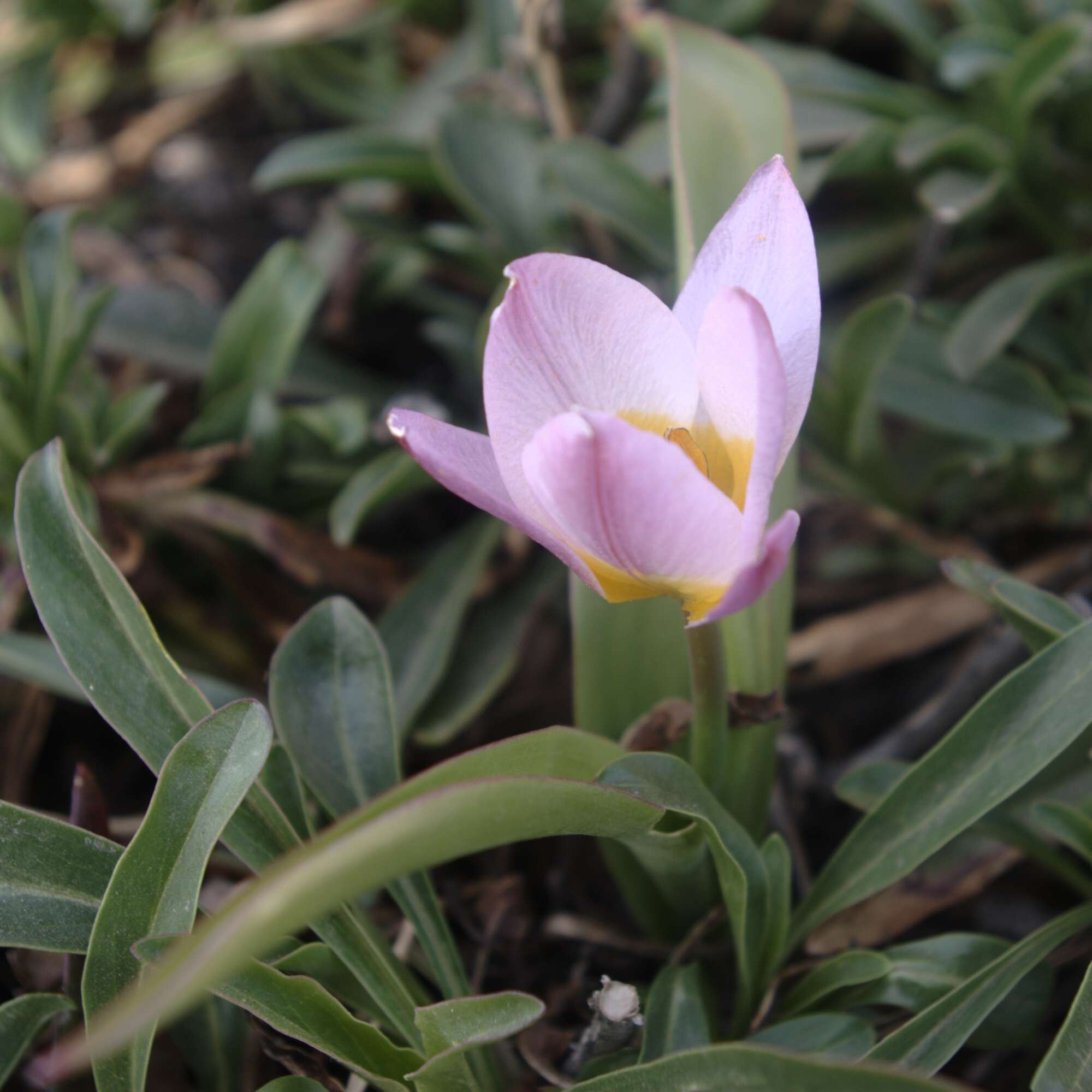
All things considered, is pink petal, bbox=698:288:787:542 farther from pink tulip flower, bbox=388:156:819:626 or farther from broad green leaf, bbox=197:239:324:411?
broad green leaf, bbox=197:239:324:411

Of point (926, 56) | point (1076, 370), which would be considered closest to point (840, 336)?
point (1076, 370)

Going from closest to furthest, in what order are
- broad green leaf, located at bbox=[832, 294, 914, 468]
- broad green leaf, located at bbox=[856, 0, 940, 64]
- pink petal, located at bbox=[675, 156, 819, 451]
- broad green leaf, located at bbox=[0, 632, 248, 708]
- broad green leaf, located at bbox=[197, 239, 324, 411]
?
pink petal, located at bbox=[675, 156, 819, 451] → broad green leaf, located at bbox=[0, 632, 248, 708] → broad green leaf, located at bbox=[832, 294, 914, 468] → broad green leaf, located at bbox=[197, 239, 324, 411] → broad green leaf, located at bbox=[856, 0, 940, 64]

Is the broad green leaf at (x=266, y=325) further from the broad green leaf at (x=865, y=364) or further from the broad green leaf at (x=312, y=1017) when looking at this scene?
the broad green leaf at (x=312, y=1017)

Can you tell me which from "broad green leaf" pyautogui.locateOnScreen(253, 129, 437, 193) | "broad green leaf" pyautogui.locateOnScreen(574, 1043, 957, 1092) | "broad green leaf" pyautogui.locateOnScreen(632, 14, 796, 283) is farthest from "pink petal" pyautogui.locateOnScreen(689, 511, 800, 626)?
"broad green leaf" pyautogui.locateOnScreen(253, 129, 437, 193)

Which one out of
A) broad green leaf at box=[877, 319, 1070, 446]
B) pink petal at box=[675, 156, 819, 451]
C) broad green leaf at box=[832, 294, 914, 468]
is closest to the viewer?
pink petal at box=[675, 156, 819, 451]

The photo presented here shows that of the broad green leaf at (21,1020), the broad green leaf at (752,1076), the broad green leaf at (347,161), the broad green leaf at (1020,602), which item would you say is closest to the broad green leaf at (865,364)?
the broad green leaf at (1020,602)
